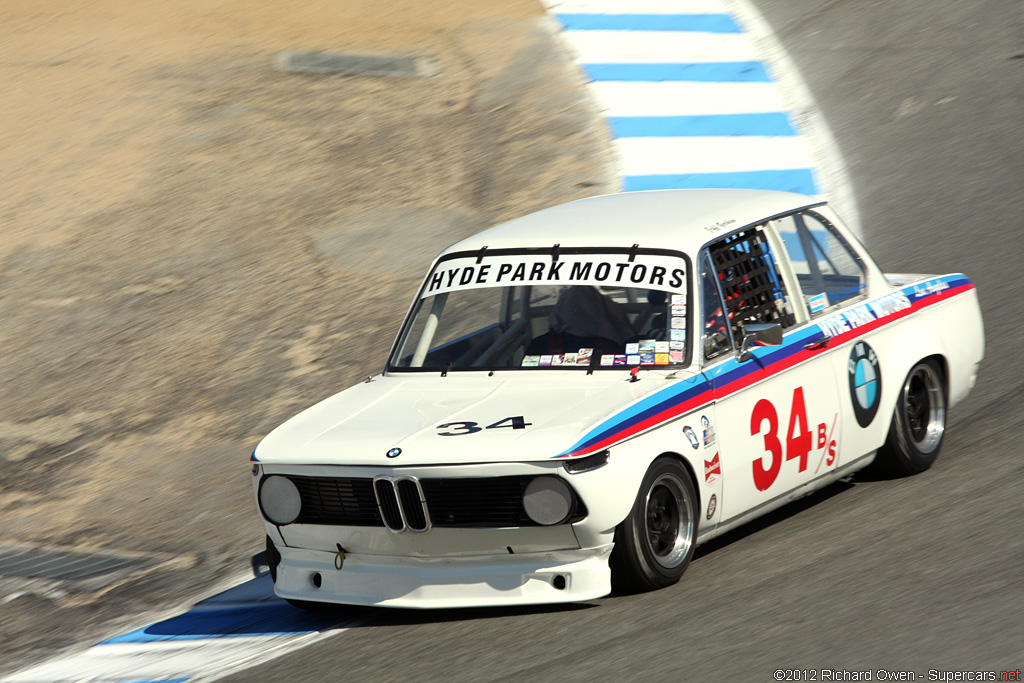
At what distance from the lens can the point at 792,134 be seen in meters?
13.8

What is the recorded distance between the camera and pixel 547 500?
5.33m

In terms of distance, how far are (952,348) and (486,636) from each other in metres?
3.37

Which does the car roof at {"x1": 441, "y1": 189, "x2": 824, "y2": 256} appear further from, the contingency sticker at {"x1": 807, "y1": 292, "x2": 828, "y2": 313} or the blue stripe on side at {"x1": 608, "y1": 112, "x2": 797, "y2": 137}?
the blue stripe on side at {"x1": 608, "y1": 112, "x2": 797, "y2": 137}

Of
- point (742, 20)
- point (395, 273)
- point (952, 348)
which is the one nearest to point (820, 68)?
point (742, 20)

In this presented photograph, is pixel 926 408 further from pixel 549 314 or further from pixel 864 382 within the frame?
pixel 549 314

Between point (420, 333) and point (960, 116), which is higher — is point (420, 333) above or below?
above

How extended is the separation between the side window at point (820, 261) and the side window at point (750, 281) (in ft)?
0.56

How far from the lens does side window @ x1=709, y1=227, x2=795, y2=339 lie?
6398 millimetres

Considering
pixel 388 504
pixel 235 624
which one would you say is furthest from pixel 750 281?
pixel 235 624

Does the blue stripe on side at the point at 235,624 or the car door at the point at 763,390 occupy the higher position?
the car door at the point at 763,390

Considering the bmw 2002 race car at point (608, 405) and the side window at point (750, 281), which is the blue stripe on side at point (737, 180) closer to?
the bmw 2002 race car at point (608, 405)

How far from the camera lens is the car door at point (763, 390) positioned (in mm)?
6004

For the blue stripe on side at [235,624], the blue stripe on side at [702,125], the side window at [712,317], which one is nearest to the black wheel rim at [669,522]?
the side window at [712,317]

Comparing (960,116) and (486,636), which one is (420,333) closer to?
(486,636)
